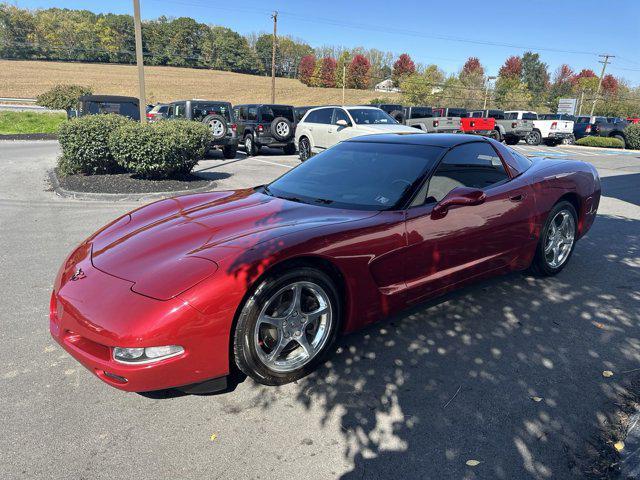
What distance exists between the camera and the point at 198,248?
2631 millimetres

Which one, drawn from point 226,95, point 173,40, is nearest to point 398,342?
point 226,95

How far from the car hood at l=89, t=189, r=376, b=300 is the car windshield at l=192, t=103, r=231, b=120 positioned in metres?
11.9

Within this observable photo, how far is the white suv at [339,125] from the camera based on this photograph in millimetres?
12047

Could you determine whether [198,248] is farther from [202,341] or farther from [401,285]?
[401,285]

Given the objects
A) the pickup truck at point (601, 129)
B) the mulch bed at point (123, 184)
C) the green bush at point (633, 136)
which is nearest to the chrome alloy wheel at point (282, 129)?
the mulch bed at point (123, 184)

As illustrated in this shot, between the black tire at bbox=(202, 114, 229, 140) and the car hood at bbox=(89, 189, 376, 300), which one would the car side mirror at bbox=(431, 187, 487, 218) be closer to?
the car hood at bbox=(89, 189, 376, 300)

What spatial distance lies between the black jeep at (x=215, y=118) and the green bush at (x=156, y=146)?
14.9ft

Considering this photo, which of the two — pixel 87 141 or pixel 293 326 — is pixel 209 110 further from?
pixel 293 326

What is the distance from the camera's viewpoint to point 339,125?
12.3 metres

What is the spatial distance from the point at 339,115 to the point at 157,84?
67.3 m

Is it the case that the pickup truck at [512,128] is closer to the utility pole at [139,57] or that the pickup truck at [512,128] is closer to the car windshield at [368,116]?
the car windshield at [368,116]

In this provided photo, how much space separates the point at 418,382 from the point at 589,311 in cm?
201

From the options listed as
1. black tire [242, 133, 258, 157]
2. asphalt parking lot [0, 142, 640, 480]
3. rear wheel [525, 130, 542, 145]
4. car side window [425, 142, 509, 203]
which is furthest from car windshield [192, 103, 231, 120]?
rear wheel [525, 130, 542, 145]

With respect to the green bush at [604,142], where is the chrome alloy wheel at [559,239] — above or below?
below
